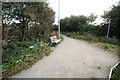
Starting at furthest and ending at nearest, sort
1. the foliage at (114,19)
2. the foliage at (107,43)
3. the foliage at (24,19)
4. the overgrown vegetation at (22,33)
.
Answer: the foliage at (114,19) < the foliage at (107,43) < the foliage at (24,19) < the overgrown vegetation at (22,33)

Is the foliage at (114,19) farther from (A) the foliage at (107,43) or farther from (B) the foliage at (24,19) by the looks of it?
(B) the foliage at (24,19)

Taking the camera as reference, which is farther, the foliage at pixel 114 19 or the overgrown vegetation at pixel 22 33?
the foliage at pixel 114 19

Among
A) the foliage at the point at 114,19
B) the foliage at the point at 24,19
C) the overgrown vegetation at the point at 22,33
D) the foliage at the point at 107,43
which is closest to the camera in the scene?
the overgrown vegetation at the point at 22,33

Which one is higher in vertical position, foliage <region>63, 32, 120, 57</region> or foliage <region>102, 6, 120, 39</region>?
foliage <region>102, 6, 120, 39</region>

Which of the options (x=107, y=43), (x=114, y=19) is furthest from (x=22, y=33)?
(x=114, y=19)

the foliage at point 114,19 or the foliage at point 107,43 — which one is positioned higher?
the foliage at point 114,19

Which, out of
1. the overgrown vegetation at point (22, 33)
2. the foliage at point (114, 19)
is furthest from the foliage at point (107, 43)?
the overgrown vegetation at point (22, 33)

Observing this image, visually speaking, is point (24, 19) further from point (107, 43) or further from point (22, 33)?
point (107, 43)

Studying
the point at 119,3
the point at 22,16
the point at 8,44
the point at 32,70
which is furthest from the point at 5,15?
the point at 119,3

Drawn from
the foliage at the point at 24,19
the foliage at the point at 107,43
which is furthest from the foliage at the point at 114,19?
the foliage at the point at 24,19

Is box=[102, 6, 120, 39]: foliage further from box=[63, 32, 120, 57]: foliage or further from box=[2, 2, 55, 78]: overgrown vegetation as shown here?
box=[2, 2, 55, 78]: overgrown vegetation

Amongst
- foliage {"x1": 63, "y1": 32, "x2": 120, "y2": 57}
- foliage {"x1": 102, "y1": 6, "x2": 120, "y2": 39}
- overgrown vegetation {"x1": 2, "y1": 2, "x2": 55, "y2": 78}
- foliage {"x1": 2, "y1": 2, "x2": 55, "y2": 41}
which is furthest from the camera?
foliage {"x1": 102, "y1": 6, "x2": 120, "y2": 39}

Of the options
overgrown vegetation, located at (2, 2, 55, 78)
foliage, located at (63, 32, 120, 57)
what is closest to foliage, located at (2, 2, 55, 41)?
overgrown vegetation, located at (2, 2, 55, 78)

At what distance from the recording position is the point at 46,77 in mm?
3506
